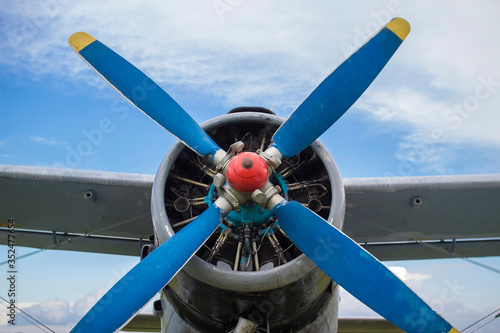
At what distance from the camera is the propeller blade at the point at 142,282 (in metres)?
4.09

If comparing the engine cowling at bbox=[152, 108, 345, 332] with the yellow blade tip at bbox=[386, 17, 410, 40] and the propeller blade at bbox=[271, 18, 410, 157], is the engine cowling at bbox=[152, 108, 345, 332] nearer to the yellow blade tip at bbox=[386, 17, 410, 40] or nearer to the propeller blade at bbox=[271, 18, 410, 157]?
the propeller blade at bbox=[271, 18, 410, 157]

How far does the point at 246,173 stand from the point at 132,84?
1.75 meters

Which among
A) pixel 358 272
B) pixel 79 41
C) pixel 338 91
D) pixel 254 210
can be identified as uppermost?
pixel 79 41

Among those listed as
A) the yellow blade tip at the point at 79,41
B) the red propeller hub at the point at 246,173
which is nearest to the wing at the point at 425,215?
the red propeller hub at the point at 246,173

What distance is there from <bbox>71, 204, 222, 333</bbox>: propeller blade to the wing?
110 inches

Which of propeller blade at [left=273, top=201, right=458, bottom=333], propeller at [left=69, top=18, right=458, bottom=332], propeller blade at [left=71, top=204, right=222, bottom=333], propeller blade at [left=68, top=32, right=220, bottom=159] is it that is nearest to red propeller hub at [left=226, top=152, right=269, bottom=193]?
propeller at [left=69, top=18, right=458, bottom=332]

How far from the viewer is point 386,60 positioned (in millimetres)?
4934

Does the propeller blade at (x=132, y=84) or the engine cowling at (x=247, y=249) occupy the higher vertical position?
the propeller blade at (x=132, y=84)


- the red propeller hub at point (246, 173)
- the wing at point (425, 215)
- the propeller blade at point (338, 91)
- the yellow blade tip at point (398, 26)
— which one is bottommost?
the red propeller hub at point (246, 173)

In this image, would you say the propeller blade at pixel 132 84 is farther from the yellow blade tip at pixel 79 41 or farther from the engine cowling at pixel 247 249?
the engine cowling at pixel 247 249

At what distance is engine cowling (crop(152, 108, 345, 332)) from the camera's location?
465 cm

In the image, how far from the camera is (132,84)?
16.7ft

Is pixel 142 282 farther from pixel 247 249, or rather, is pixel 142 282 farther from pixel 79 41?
pixel 79 41

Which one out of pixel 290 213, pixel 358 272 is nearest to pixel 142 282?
pixel 290 213
